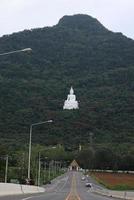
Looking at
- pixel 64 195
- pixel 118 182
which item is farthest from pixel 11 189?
pixel 118 182

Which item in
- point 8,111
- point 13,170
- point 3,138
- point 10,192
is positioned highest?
point 8,111

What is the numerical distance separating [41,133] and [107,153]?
21028 mm

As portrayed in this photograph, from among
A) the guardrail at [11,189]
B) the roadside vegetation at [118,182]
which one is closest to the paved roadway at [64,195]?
the guardrail at [11,189]

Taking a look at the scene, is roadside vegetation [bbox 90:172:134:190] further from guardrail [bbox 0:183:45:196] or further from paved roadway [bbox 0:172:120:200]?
guardrail [bbox 0:183:45:196]

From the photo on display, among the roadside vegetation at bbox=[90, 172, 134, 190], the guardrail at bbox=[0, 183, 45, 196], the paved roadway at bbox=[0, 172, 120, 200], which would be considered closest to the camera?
the paved roadway at bbox=[0, 172, 120, 200]

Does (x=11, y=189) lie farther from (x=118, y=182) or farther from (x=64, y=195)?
(x=118, y=182)

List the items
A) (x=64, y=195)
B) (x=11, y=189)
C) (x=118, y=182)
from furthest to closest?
(x=118, y=182) < (x=64, y=195) < (x=11, y=189)

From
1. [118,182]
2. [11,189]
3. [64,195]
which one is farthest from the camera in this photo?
[118,182]

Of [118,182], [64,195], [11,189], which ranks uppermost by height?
[118,182]

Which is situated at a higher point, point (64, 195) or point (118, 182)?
point (118, 182)

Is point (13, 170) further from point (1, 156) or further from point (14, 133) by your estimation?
point (14, 133)

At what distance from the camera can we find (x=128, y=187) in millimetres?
94312

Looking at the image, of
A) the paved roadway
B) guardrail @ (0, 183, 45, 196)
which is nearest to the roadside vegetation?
the paved roadway

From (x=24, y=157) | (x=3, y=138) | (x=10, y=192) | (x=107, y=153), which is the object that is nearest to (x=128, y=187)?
(x=24, y=157)
